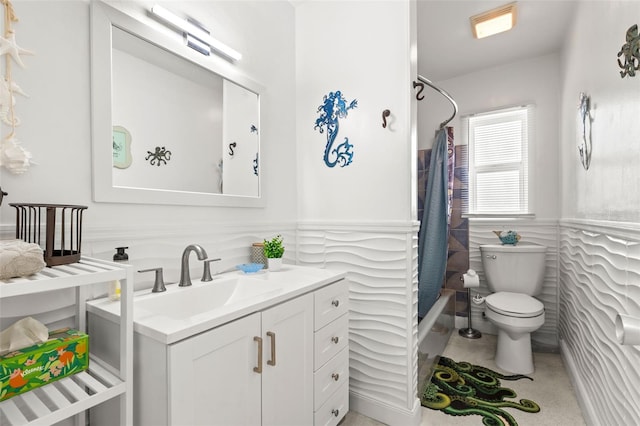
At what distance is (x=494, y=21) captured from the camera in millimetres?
2291

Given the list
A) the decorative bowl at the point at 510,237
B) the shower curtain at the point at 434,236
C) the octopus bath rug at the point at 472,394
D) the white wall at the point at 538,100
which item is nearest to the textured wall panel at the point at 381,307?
the octopus bath rug at the point at 472,394

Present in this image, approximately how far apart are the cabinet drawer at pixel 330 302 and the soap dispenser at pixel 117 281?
2.43 ft

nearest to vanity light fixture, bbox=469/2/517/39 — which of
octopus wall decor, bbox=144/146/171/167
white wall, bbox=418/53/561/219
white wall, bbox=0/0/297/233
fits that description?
white wall, bbox=418/53/561/219

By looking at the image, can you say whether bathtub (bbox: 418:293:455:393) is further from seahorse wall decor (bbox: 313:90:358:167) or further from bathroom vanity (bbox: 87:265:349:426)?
seahorse wall decor (bbox: 313:90:358:167)

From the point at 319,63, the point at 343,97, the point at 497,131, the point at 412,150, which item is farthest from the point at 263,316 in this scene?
the point at 497,131

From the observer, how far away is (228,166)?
1.62 metres

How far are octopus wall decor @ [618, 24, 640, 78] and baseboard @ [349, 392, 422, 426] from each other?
5.85 feet

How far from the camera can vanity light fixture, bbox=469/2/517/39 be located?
220cm

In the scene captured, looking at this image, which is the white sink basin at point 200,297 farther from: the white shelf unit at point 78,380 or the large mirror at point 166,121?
the large mirror at point 166,121

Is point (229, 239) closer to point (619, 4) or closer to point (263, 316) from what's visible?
point (263, 316)

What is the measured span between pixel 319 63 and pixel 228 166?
926 mm

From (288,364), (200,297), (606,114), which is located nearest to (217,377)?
(288,364)

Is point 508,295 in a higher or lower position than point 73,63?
lower

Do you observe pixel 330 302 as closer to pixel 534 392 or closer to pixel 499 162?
pixel 534 392
